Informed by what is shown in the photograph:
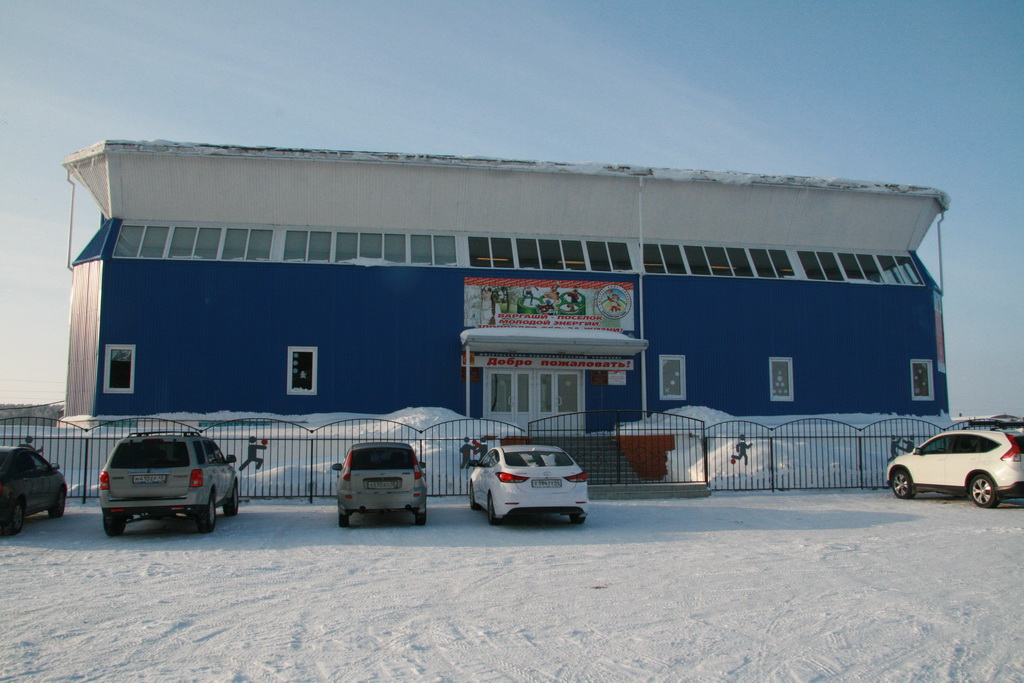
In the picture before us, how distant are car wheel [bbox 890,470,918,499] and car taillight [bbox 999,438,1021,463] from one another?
2.50 meters

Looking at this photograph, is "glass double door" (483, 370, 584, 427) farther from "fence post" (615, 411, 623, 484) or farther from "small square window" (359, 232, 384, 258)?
"small square window" (359, 232, 384, 258)

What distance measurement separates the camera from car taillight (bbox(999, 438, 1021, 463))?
15.0 m

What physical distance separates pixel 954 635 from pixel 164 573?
8422 millimetres

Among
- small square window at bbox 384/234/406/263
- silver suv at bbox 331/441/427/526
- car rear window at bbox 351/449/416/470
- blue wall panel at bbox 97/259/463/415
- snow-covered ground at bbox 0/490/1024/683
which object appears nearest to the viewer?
snow-covered ground at bbox 0/490/1024/683

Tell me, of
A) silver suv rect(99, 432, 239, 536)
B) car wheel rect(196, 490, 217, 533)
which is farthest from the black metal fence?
silver suv rect(99, 432, 239, 536)

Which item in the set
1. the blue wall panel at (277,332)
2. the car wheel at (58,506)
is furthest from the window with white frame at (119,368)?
the car wheel at (58,506)

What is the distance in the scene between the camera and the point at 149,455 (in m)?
12.6

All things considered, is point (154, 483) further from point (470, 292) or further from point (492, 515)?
point (470, 292)

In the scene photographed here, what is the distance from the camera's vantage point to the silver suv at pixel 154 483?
1231cm

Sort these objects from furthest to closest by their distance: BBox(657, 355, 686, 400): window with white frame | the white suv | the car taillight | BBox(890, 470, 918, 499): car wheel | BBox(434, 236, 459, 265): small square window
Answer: BBox(657, 355, 686, 400): window with white frame, BBox(434, 236, 459, 265): small square window, BBox(890, 470, 918, 499): car wheel, the white suv, the car taillight

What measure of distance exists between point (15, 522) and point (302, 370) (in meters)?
12.9

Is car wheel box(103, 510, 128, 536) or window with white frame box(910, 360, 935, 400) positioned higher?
window with white frame box(910, 360, 935, 400)

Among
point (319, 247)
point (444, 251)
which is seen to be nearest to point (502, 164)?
point (444, 251)

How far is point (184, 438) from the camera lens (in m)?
13.0
